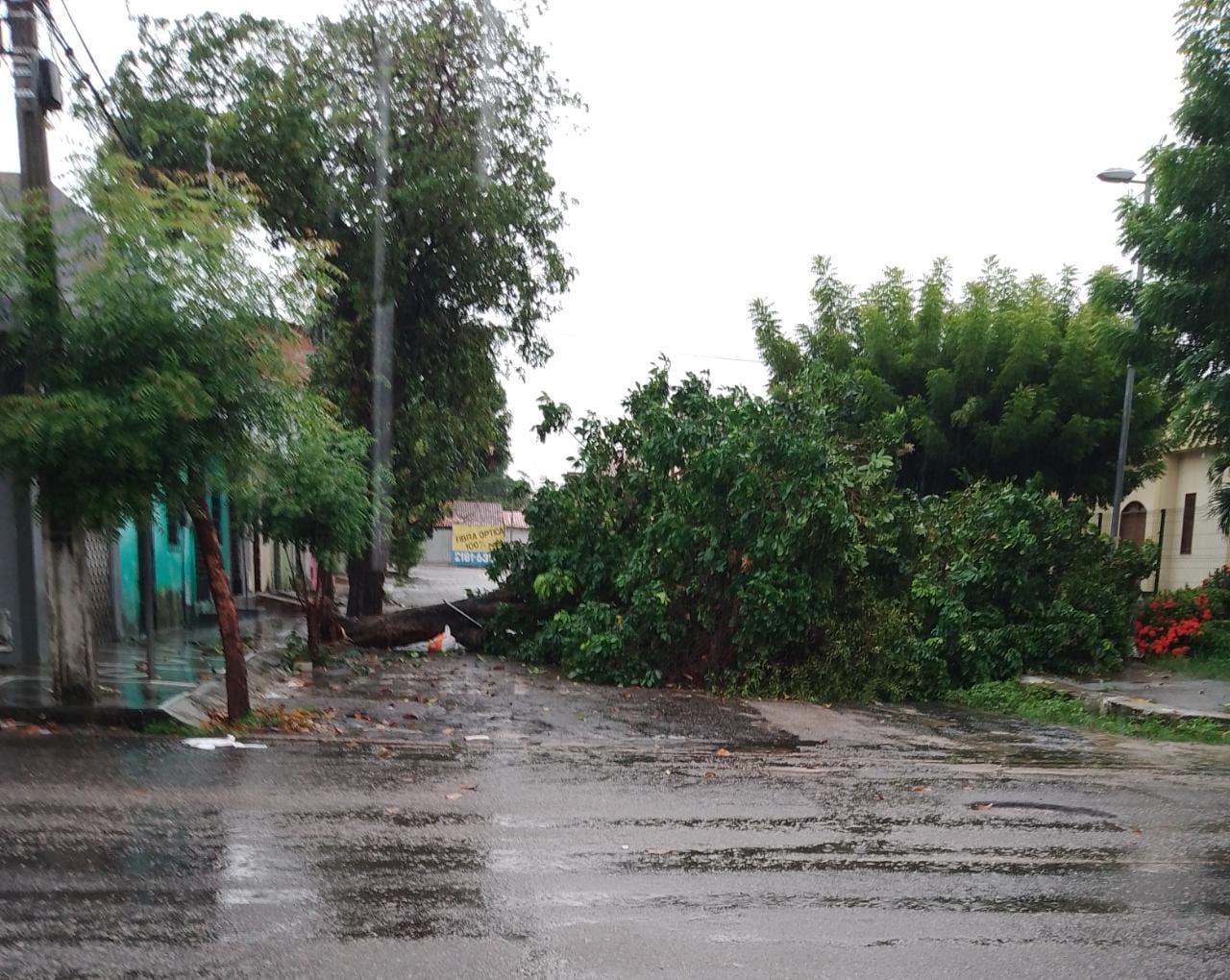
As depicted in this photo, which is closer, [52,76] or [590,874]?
[590,874]

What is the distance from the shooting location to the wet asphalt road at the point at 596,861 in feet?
14.3

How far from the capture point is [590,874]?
543cm

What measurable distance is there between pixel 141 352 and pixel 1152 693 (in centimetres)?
1238

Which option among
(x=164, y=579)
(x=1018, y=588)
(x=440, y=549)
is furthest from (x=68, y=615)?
(x=440, y=549)

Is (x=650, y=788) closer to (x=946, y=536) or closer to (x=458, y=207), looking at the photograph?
(x=946, y=536)

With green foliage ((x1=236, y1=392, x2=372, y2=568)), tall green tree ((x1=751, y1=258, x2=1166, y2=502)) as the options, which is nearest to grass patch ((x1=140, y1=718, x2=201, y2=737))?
green foliage ((x1=236, y1=392, x2=372, y2=568))

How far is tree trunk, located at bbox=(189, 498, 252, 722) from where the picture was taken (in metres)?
9.27

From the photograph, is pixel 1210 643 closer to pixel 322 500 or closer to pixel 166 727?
pixel 322 500

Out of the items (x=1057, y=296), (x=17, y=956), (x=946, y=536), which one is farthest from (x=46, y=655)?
(x=1057, y=296)

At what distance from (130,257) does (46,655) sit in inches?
226

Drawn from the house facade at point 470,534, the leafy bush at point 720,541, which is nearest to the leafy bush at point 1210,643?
the leafy bush at point 720,541

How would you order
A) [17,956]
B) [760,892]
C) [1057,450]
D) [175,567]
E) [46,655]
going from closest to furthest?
1. [17,956]
2. [760,892]
3. [46,655]
4. [175,567]
5. [1057,450]

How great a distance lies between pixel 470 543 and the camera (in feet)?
181

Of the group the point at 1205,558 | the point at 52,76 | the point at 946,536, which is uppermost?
the point at 52,76
